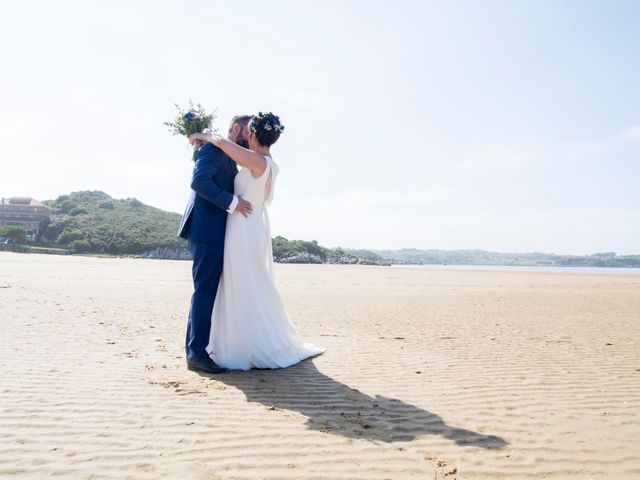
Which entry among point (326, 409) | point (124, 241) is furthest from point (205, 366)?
point (124, 241)

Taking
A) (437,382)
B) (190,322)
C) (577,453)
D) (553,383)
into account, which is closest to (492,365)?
(553,383)

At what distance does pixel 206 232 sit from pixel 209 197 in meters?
0.43

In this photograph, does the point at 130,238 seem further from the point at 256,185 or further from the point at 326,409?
the point at 326,409

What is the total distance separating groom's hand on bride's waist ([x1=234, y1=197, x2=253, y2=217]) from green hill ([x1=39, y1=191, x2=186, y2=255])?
73.9 meters

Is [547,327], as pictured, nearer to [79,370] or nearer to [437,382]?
[437,382]

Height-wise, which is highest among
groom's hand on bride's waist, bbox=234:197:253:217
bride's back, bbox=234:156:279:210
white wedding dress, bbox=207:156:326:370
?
bride's back, bbox=234:156:279:210

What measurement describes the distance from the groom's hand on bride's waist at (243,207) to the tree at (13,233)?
271 ft

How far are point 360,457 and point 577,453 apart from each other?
1.57m

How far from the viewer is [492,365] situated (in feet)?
20.3

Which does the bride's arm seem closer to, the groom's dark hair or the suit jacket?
the suit jacket

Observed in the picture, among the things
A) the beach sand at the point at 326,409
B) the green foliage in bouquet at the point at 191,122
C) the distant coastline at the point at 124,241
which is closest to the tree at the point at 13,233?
the distant coastline at the point at 124,241

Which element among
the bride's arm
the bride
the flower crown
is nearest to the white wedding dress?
the bride

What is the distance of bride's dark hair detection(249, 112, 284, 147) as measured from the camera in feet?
17.7

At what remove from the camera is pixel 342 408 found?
4.20 meters
